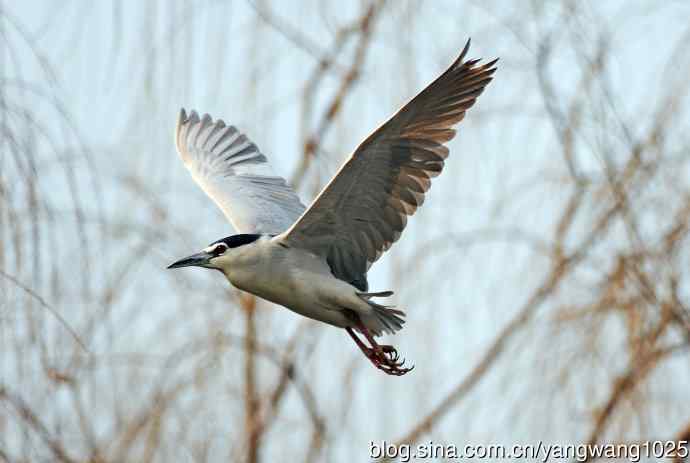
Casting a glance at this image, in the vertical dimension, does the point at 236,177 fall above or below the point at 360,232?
above

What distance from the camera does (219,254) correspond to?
3.18m

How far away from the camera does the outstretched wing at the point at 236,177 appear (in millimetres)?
3721

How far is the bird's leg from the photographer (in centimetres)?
310

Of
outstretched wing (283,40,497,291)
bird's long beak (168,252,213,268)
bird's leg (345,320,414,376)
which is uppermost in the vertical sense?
outstretched wing (283,40,497,291)

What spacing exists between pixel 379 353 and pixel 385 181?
0.52 m

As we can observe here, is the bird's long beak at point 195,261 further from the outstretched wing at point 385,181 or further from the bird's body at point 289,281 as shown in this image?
the outstretched wing at point 385,181

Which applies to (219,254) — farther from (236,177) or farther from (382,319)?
(236,177)

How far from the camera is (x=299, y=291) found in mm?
3127

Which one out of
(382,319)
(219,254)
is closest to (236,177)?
(219,254)

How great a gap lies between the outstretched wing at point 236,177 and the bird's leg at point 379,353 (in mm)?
558

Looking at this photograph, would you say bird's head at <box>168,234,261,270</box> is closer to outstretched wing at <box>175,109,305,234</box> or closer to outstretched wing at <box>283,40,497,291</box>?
outstretched wing at <box>283,40,497,291</box>

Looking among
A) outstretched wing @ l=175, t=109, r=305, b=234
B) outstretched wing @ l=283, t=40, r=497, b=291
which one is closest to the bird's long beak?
outstretched wing @ l=283, t=40, r=497, b=291

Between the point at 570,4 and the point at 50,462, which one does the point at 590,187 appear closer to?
the point at 570,4

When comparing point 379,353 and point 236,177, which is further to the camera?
point 236,177
